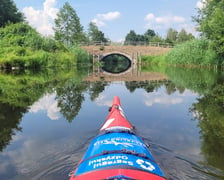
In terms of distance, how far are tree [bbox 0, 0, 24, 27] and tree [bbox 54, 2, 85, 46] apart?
791 cm

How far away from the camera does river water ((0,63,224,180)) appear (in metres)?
3.82

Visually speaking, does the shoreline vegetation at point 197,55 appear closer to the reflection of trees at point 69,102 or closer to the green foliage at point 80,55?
the green foliage at point 80,55

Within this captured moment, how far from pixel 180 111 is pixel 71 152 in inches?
171

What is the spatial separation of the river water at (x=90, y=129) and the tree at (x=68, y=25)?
1489 inches

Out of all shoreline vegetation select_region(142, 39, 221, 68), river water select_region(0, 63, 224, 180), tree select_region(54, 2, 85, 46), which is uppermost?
tree select_region(54, 2, 85, 46)

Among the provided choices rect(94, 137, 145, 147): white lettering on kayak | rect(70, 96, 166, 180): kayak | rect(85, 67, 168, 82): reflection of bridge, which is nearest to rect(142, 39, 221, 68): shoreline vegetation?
rect(85, 67, 168, 82): reflection of bridge

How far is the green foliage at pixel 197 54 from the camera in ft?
81.5

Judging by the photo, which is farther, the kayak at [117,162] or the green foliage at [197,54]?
the green foliage at [197,54]

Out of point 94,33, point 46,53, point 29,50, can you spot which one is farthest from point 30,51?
point 94,33

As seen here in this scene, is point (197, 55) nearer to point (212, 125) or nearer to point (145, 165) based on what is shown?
point (212, 125)

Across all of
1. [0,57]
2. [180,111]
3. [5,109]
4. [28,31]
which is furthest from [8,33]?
[180,111]

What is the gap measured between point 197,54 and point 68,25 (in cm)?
2811

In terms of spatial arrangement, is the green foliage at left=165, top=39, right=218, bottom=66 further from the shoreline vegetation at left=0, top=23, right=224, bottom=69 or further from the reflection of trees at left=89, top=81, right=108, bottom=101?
the reflection of trees at left=89, top=81, right=108, bottom=101

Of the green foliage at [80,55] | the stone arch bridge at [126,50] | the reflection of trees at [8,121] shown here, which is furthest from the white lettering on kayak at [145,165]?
the stone arch bridge at [126,50]
